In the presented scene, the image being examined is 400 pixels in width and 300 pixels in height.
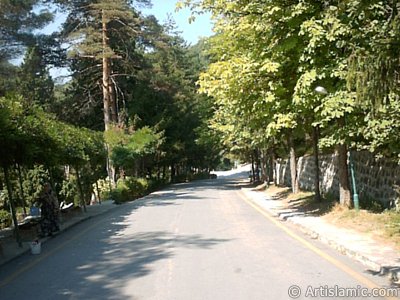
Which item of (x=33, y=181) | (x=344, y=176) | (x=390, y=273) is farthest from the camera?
(x=33, y=181)

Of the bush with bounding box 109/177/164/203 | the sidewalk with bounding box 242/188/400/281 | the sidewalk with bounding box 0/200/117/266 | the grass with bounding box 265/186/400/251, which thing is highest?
the bush with bounding box 109/177/164/203

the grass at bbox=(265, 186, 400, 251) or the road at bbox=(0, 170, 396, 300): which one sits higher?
the grass at bbox=(265, 186, 400, 251)

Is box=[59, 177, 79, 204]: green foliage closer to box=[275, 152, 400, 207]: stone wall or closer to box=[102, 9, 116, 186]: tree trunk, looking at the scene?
box=[102, 9, 116, 186]: tree trunk

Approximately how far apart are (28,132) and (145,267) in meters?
6.54

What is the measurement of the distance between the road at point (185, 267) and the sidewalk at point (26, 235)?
455 millimetres

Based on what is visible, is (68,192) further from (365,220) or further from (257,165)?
(257,165)

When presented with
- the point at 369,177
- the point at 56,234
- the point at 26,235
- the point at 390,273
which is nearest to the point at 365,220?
the point at 369,177

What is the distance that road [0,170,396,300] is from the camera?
7645 mm

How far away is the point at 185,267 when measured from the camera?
9.41 meters

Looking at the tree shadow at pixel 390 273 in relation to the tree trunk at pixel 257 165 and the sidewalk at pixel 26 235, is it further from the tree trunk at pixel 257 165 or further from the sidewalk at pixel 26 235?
the tree trunk at pixel 257 165

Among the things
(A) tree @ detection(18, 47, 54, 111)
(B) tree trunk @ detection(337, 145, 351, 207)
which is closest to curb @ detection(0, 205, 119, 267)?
(B) tree trunk @ detection(337, 145, 351, 207)

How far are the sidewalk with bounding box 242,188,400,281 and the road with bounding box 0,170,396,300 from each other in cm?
24

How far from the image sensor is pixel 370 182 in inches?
669

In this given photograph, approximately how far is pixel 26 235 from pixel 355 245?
1066 centimetres
